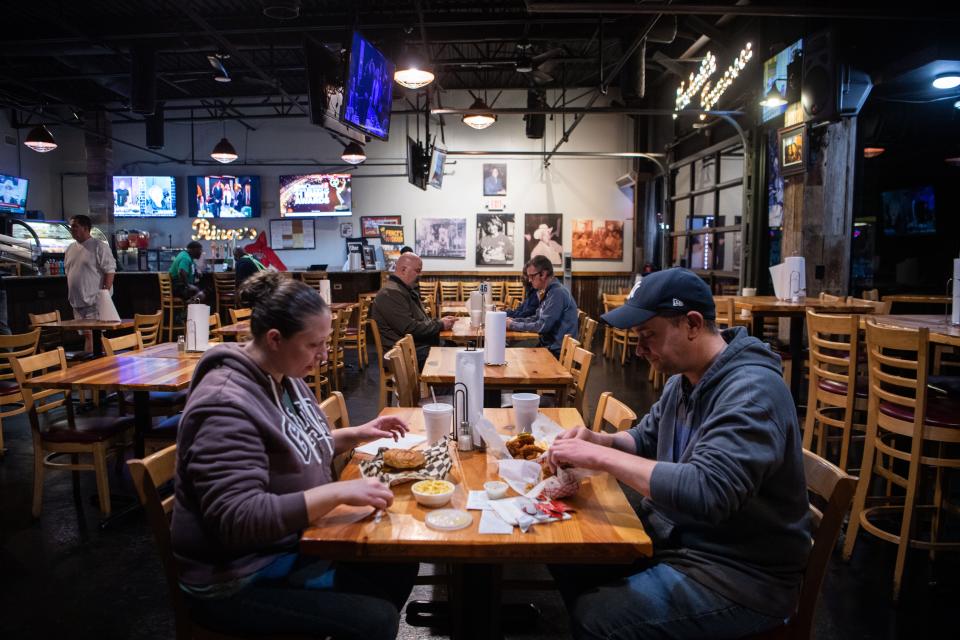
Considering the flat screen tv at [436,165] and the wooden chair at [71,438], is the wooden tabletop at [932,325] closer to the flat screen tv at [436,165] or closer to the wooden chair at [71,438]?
the wooden chair at [71,438]

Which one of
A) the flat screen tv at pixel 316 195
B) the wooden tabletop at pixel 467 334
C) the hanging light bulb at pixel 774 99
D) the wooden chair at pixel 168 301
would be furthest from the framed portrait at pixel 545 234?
the wooden tabletop at pixel 467 334

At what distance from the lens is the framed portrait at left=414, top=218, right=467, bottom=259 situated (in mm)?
12977

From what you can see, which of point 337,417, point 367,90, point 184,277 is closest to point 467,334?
point 367,90

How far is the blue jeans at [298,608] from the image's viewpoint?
136 centimetres

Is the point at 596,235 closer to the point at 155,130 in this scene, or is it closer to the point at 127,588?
the point at 155,130

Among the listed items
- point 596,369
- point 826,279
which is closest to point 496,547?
point 826,279

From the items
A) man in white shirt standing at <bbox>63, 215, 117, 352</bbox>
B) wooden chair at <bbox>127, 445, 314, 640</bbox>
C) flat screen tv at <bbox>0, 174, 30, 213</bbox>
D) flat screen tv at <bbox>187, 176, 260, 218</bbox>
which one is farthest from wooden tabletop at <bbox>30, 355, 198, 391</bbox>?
flat screen tv at <bbox>0, 174, 30, 213</bbox>

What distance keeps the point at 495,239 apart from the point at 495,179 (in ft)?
4.32

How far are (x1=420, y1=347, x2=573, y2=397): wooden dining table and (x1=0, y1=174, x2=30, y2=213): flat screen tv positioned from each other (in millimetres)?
13281

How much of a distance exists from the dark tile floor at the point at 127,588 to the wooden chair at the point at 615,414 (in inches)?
36.1

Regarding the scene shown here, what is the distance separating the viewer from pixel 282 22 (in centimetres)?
821

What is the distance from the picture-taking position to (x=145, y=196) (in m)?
13.9

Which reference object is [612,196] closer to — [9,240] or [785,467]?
[9,240]

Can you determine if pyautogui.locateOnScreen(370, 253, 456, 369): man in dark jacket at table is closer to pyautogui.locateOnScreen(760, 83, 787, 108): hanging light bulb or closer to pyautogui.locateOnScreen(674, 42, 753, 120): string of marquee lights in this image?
pyautogui.locateOnScreen(760, 83, 787, 108): hanging light bulb
